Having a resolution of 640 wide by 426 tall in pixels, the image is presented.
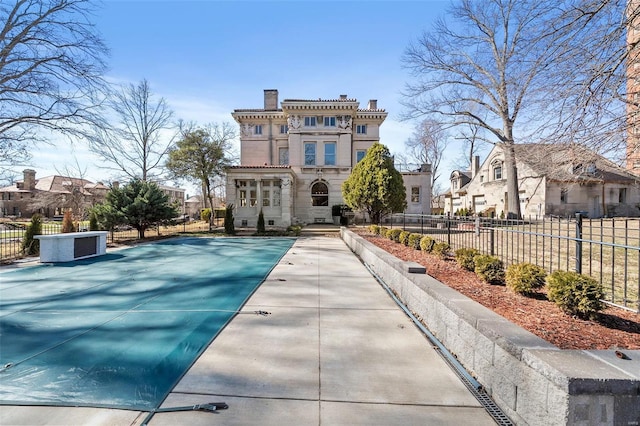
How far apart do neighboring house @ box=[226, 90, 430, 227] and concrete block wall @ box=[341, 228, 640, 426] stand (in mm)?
19044

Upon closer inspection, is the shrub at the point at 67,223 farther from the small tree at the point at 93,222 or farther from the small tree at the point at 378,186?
the small tree at the point at 378,186

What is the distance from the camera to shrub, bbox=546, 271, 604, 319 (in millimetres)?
3215

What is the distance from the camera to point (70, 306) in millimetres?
5098

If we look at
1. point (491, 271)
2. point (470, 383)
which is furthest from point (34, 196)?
point (470, 383)

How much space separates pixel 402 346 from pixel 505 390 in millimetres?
1328

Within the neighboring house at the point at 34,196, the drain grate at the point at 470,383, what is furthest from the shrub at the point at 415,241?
the neighboring house at the point at 34,196

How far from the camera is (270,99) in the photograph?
2877 cm

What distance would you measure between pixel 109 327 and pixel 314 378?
3.16 m

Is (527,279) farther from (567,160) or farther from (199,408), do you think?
(199,408)

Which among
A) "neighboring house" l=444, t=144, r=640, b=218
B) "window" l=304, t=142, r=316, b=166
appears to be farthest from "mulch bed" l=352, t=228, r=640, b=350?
"window" l=304, t=142, r=316, b=166

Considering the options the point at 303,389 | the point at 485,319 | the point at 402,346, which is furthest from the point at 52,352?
the point at 485,319

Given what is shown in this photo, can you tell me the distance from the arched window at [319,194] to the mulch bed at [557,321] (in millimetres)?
21197

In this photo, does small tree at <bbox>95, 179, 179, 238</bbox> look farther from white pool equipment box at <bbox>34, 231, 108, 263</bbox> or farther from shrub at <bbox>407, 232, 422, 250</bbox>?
shrub at <bbox>407, 232, 422, 250</bbox>

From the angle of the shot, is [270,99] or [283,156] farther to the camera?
[270,99]
